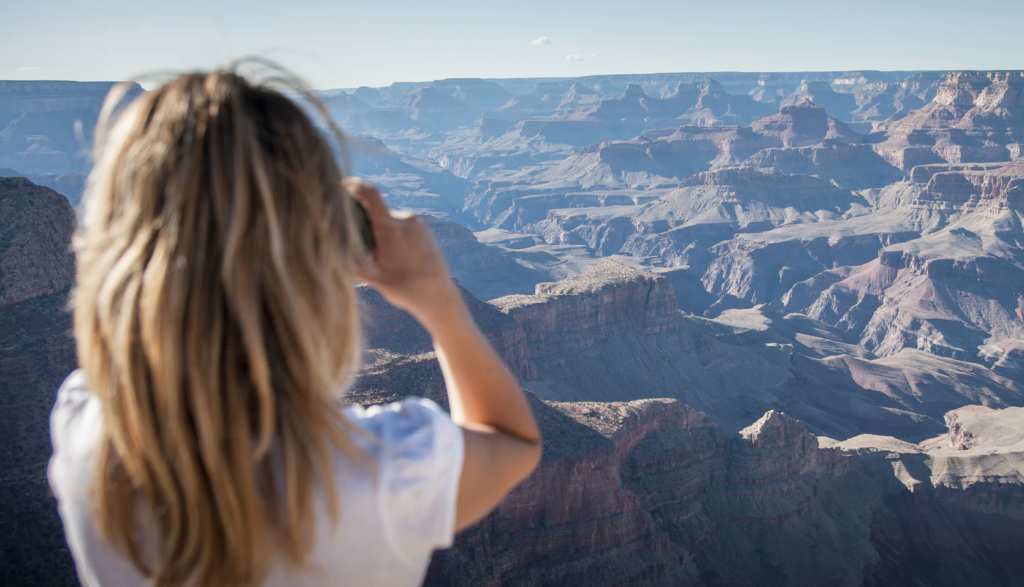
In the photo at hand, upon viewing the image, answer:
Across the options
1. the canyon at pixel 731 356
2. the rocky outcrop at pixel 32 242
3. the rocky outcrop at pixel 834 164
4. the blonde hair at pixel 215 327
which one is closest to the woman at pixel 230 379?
the blonde hair at pixel 215 327

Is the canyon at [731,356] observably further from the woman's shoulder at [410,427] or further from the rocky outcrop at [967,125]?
the woman's shoulder at [410,427]

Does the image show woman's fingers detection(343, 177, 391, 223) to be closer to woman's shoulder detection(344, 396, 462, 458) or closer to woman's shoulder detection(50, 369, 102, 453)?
woman's shoulder detection(344, 396, 462, 458)

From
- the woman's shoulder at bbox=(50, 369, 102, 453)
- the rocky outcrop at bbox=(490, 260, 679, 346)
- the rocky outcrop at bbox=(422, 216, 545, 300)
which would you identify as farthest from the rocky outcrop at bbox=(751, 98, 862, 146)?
the woman's shoulder at bbox=(50, 369, 102, 453)

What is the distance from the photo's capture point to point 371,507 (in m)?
1.68

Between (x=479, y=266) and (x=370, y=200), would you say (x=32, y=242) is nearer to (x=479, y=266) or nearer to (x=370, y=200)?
(x=370, y=200)

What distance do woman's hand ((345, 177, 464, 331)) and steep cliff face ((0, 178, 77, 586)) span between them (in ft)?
49.9

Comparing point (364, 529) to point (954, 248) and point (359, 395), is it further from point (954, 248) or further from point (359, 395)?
point (954, 248)

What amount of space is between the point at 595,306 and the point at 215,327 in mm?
42356

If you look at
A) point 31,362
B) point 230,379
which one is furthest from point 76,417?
point 31,362

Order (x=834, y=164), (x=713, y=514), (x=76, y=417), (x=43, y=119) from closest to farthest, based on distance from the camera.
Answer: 1. (x=76, y=417)
2. (x=713, y=514)
3. (x=834, y=164)
4. (x=43, y=119)

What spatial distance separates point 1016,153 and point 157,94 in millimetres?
138031

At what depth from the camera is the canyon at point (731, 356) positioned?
20.4 meters

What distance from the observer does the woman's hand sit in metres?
1.90

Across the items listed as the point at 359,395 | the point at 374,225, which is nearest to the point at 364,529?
the point at 374,225
